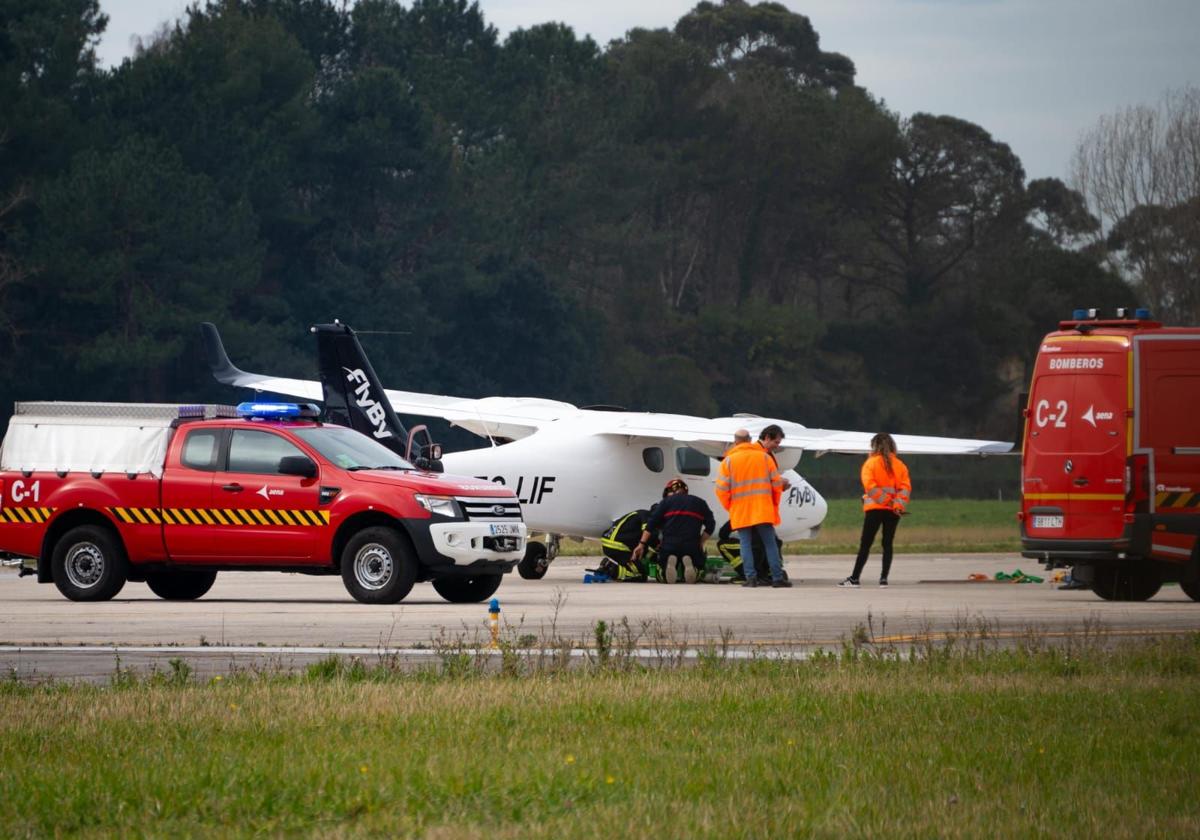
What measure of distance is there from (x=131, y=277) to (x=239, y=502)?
46425 millimetres

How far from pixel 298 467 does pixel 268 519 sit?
598 millimetres

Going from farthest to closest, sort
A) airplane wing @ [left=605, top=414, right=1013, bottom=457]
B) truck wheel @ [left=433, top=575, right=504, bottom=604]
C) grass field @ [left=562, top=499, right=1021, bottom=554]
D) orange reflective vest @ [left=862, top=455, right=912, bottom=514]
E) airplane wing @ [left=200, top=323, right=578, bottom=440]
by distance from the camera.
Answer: grass field @ [left=562, top=499, right=1021, bottom=554] < airplane wing @ [left=200, top=323, right=578, bottom=440] < airplane wing @ [left=605, top=414, right=1013, bottom=457] < orange reflective vest @ [left=862, top=455, right=912, bottom=514] < truck wheel @ [left=433, top=575, right=504, bottom=604]

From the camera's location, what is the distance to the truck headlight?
765 inches

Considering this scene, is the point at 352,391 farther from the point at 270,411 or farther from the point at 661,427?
the point at 270,411

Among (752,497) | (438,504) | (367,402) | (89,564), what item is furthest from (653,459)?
(89,564)

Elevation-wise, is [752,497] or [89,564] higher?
[752,497]

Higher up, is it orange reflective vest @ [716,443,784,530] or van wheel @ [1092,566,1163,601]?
orange reflective vest @ [716,443,784,530]

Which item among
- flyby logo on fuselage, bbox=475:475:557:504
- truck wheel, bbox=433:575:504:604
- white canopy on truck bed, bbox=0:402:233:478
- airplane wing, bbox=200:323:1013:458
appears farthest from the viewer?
airplane wing, bbox=200:323:1013:458

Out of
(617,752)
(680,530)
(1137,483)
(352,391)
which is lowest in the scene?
(617,752)

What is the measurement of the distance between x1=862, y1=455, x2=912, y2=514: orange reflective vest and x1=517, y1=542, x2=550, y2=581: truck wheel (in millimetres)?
5091

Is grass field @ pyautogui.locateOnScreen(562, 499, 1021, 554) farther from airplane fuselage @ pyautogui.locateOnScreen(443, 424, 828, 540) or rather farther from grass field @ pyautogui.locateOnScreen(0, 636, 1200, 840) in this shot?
grass field @ pyautogui.locateOnScreen(0, 636, 1200, 840)

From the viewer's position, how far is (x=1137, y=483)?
63.6 feet

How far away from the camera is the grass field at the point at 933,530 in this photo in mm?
38750

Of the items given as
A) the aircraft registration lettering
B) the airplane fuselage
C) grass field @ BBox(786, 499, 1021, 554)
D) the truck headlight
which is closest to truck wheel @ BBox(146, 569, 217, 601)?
the truck headlight
